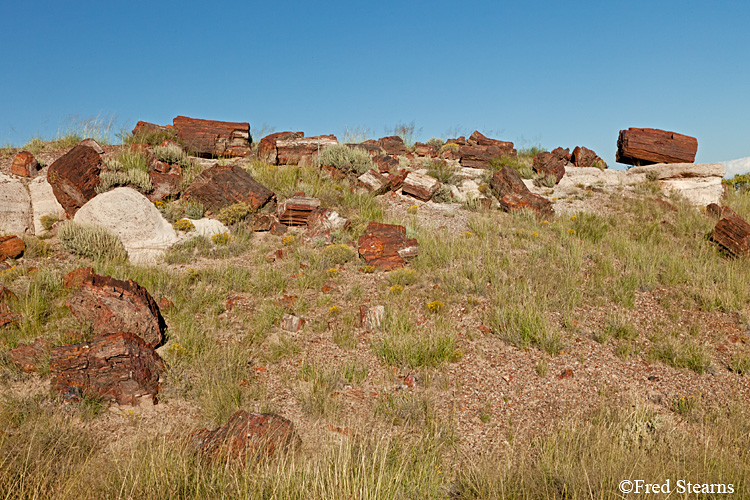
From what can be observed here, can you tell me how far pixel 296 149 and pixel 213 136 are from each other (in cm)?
261

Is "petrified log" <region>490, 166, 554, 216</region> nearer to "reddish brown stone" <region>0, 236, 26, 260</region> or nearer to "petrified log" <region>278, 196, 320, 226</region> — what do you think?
"petrified log" <region>278, 196, 320, 226</region>

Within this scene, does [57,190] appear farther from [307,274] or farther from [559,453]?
[559,453]

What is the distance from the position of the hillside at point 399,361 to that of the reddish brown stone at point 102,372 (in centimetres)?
7

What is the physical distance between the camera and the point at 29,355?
17.6 ft

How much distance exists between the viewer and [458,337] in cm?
634

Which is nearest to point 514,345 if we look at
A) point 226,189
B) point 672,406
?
point 672,406

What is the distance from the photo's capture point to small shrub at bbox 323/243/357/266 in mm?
8789

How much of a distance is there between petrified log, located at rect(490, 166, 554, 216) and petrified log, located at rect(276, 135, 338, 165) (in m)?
5.57

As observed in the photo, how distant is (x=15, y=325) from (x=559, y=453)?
686 cm

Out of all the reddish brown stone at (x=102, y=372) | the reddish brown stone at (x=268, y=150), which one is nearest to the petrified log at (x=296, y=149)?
the reddish brown stone at (x=268, y=150)

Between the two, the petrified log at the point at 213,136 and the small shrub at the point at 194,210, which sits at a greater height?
→ the petrified log at the point at 213,136

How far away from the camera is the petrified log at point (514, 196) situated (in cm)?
1227

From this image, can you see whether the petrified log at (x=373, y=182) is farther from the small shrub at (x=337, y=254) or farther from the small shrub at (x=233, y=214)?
the small shrub at (x=337, y=254)

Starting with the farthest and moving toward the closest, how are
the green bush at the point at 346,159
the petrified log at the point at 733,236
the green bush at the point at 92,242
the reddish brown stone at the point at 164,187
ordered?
the green bush at the point at 346,159 → the reddish brown stone at the point at 164,187 → the petrified log at the point at 733,236 → the green bush at the point at 92,242
